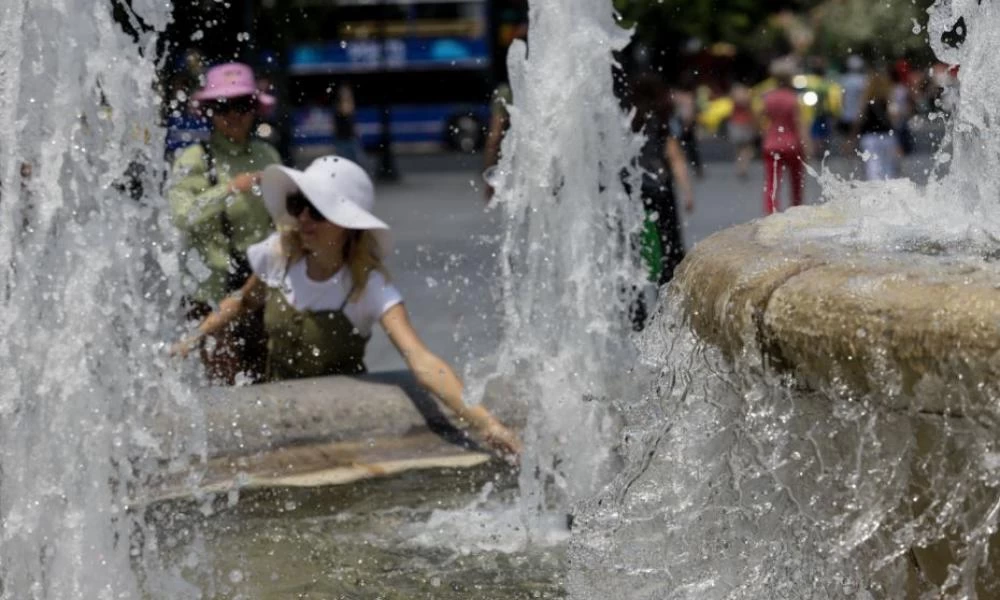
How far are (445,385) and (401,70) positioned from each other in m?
26.2

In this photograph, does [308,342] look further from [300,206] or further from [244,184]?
[244,184]

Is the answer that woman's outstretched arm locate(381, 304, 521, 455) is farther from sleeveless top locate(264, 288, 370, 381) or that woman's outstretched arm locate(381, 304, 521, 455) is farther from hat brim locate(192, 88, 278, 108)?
hat brim locate(192, 88, 278, 108)

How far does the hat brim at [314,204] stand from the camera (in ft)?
17.2

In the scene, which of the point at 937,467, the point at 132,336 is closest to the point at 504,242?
the point at 132,336

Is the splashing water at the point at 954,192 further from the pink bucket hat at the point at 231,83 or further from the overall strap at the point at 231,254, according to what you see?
the pink bucket hat at the point at 231,83

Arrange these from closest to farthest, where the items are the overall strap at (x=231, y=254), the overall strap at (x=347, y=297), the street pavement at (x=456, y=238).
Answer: the overall strap at (x=347, y=297) → the overall strap at (x=231, y=254) → the street pavement at (x=456, y=238)

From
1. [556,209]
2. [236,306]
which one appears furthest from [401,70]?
[556,209]

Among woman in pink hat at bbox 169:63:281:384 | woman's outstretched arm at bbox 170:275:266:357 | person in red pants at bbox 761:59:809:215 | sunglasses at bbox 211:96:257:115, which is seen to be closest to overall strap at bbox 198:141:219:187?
woman in pink hat at bbox 169:63:281:384

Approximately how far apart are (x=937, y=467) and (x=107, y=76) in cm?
215

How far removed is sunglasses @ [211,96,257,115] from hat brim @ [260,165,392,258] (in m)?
1.14

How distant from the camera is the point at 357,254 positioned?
5.41 meters

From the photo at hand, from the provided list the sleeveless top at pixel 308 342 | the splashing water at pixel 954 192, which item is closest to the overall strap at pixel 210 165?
the sleeveless top at pixel 308 342

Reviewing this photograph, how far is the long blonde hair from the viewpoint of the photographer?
5.39m

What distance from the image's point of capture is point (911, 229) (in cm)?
334
